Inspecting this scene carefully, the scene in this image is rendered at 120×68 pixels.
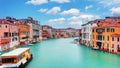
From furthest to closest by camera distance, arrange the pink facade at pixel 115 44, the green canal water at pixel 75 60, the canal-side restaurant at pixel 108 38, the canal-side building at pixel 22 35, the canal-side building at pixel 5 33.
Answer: the canal-side building at pixel 22 35
the canal-side building at pixel 5 33
the canal-side restaurant at pixel 108 38
the pink facade at pixel 115 44
the green canal water at pixel 75 60

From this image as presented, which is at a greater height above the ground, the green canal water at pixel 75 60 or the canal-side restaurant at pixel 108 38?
the canal-side restaurant at pixel 108 38

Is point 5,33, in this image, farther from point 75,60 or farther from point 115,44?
point 115,44

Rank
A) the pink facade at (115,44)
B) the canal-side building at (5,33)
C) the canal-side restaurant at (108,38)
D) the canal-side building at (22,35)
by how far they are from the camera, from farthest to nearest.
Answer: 1. the canal-side building at (22,35)
2. the canal-side building at (5,33)
3. the canal-side restaurant at (108,38)
4. the pink facade at (115,44)

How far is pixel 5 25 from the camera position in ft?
120

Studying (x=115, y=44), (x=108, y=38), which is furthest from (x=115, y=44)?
(x=108, y=38)

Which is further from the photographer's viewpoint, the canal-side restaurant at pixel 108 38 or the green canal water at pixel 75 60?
the canal-side restaurant at pixel 108 38

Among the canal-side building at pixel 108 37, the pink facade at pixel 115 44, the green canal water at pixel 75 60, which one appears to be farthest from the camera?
the canal-side building at pixel 108 37

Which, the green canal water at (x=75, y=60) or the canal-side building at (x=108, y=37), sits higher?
the canal-side building at (x=108, y=37)

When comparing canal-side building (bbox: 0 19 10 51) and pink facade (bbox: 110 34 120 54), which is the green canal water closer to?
pink facade (bbox: 110 34 120 54)

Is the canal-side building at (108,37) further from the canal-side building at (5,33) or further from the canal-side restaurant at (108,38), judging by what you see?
the canal-side building at (5,33)

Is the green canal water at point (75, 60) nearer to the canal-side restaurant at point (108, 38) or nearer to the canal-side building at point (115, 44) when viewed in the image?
the canal-side building at point (115, 44)

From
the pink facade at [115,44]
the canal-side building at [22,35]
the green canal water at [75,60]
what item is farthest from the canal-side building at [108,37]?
the canal-side building at [22,35]

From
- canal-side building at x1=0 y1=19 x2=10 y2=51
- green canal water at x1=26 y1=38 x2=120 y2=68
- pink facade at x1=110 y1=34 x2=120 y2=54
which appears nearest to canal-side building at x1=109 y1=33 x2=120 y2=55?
pink facade at x1=110 y1=34 x2=120 y2=54

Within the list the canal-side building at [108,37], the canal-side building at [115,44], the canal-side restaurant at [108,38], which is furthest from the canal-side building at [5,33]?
the canal-side building at [115,44]
